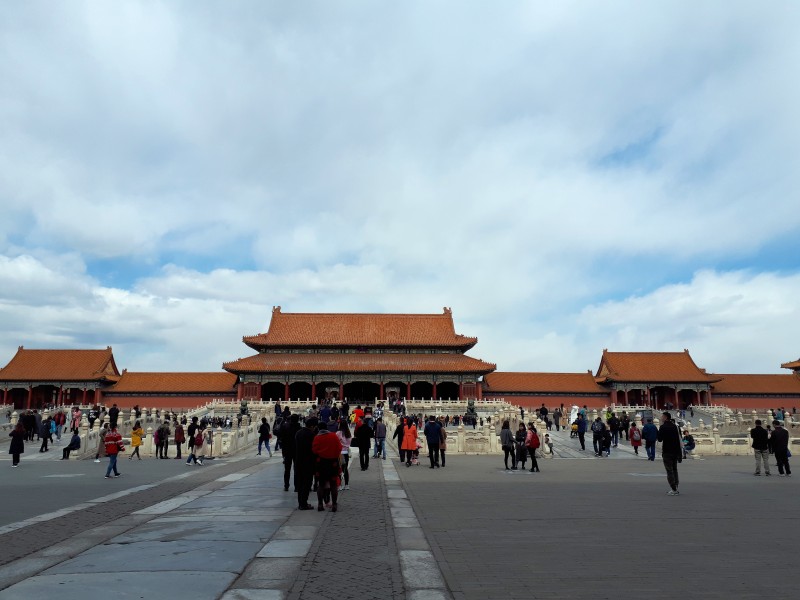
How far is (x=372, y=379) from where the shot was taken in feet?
171

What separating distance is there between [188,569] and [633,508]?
7146mm

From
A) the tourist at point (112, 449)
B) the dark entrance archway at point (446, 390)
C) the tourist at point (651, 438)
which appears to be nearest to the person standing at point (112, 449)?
the tourist at point (112, 449)

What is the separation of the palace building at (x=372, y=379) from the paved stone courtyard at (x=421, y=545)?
39.8 m

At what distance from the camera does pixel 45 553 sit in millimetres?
6566

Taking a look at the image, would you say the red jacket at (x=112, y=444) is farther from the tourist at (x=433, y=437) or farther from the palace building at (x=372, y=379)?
the palace building at (x=372, y=379)

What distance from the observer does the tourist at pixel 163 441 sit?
2150cm

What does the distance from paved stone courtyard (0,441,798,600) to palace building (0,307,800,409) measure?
39.8 metres

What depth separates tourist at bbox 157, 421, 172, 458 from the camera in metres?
21.5

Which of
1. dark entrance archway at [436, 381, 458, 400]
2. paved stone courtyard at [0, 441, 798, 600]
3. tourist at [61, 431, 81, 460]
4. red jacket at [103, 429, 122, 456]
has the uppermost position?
dark entrance archway at [436, 381, 458, 400]

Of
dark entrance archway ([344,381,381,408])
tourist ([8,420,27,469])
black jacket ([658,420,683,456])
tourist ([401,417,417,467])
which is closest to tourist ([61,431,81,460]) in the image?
tourist ([8,420,27,469])

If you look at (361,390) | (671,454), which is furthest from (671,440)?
(361,390)

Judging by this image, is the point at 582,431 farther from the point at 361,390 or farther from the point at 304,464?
the point at 361,390

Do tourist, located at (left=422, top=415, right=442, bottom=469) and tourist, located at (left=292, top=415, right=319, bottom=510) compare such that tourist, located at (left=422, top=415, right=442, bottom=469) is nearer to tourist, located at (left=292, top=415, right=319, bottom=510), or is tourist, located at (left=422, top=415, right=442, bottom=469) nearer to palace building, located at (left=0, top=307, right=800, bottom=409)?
tourist, located at (left=292, top=415, right=319, bottom=510)

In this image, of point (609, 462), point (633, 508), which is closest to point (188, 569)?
point (633, 508)
